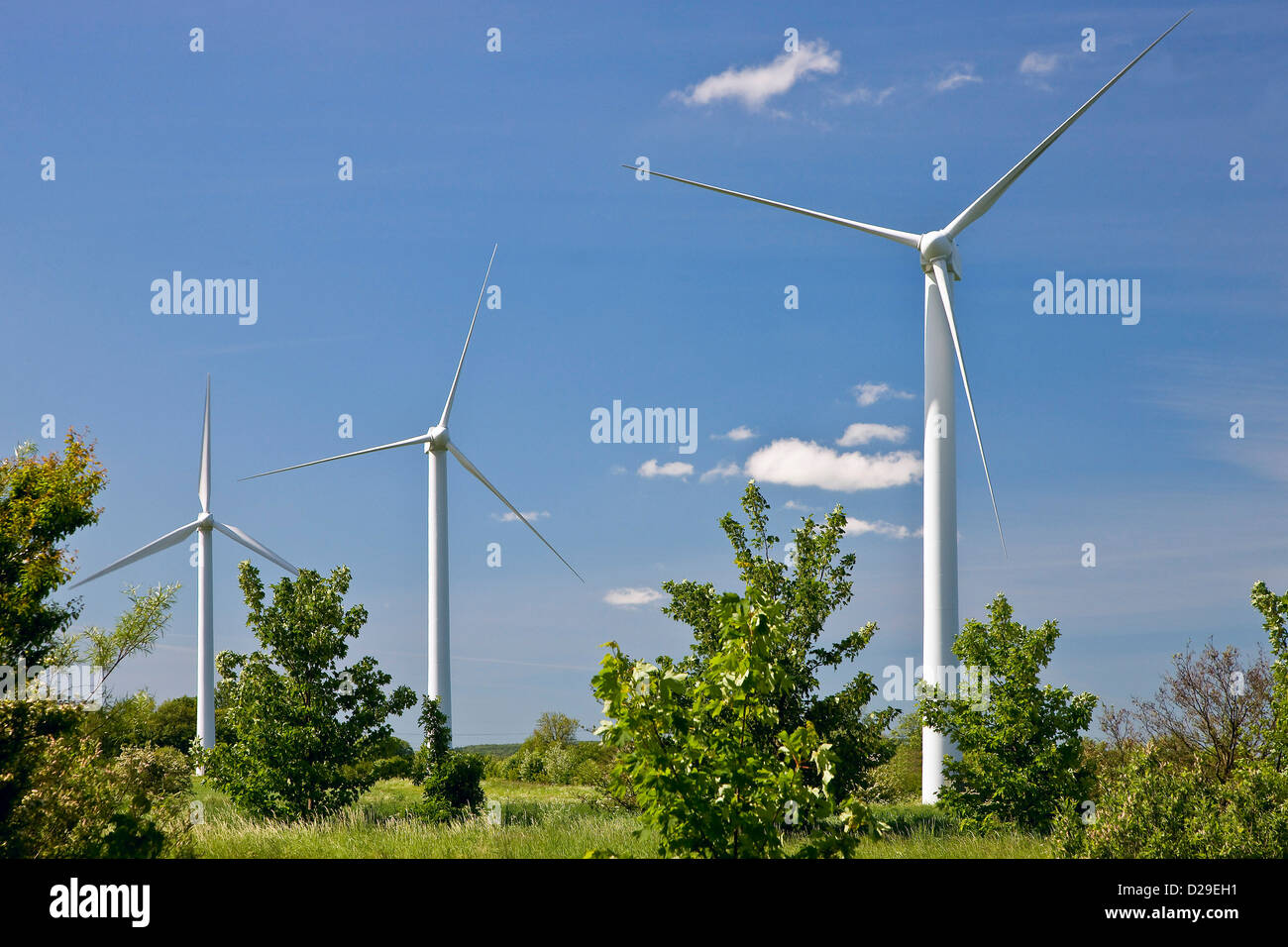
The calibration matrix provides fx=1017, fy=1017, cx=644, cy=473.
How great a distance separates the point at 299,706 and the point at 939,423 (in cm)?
1965

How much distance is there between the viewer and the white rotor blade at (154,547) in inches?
1592

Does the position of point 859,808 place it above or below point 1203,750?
above

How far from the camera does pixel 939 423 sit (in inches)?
1188

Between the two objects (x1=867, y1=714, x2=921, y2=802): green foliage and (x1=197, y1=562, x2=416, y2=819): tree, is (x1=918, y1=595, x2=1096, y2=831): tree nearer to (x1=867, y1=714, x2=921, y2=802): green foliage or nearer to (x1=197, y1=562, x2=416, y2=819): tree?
(x1=867, y1=714, x2=921, y2=802): green foliage
